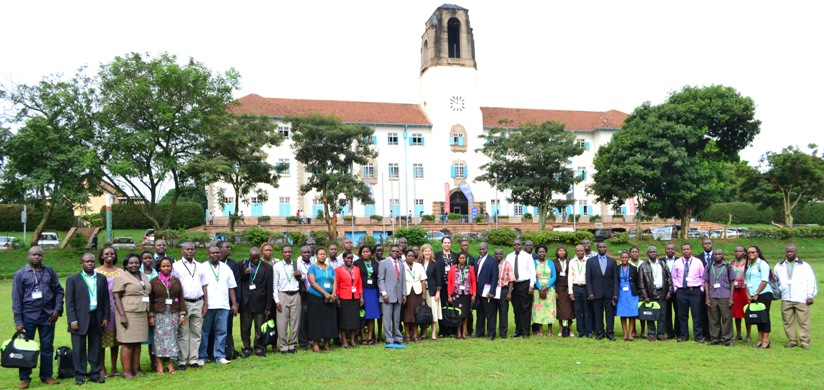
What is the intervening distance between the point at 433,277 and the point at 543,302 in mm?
2066

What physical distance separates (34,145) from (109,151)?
3043mm

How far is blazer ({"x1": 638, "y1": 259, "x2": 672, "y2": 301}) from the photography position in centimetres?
1097

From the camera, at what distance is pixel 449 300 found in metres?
11.2

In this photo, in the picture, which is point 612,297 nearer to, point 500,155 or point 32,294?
point 32,294

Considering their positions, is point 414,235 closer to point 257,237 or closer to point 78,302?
point 257,237

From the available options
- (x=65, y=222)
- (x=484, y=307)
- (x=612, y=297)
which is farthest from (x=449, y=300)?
(x=65, y=222)

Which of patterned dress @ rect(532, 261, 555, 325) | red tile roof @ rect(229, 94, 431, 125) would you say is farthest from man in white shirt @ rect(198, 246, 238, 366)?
red tile roof @ rect(229, 94, 431, 125)

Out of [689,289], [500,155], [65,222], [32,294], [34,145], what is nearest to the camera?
[32,294]

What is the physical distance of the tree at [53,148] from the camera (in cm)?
2811

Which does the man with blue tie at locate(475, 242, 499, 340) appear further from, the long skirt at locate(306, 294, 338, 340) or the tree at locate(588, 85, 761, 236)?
the tree at locate(588, 85, 761, 236)

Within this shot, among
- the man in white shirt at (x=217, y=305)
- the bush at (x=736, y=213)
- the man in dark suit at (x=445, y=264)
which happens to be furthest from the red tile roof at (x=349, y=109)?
the man in white shirt at (x=217, y=305)

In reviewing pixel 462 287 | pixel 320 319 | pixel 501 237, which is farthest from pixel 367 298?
pixel 501 237

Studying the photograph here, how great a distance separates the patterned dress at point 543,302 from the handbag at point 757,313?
3107 millimetres

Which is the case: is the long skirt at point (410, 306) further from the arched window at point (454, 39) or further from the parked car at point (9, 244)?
the arched window at point (454, 39)
